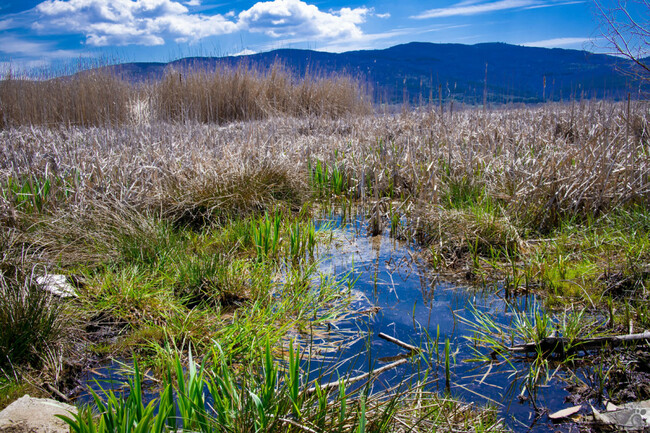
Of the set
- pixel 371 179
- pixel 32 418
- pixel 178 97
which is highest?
pixel 178 97

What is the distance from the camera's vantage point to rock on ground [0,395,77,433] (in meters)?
1.42

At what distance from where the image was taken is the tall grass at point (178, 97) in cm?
1154

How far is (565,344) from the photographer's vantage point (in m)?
2.08

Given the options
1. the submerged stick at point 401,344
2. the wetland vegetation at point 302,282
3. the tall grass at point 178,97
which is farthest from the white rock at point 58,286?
the tall grass at point 178,97

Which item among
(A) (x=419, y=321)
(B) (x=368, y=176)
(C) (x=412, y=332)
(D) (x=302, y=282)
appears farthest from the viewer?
(B) (x=368, y=176)

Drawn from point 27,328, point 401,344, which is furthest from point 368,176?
point 27,328

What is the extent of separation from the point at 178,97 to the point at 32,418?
1276 centimetres

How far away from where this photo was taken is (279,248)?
3.57 metres

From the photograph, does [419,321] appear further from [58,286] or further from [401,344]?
[58,286]

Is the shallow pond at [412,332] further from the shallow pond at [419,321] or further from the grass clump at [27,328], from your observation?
the grass clump at [27,328]

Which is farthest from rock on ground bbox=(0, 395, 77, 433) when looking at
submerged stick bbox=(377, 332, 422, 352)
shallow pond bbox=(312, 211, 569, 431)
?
submerged stick bbox=(377, 332, 422, 352)

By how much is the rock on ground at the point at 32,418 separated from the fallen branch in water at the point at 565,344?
1.91 metres

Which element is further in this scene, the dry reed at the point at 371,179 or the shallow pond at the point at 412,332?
the dry reed at the point at 371,179

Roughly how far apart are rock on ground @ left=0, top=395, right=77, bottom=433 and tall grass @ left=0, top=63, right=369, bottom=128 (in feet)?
32.4
